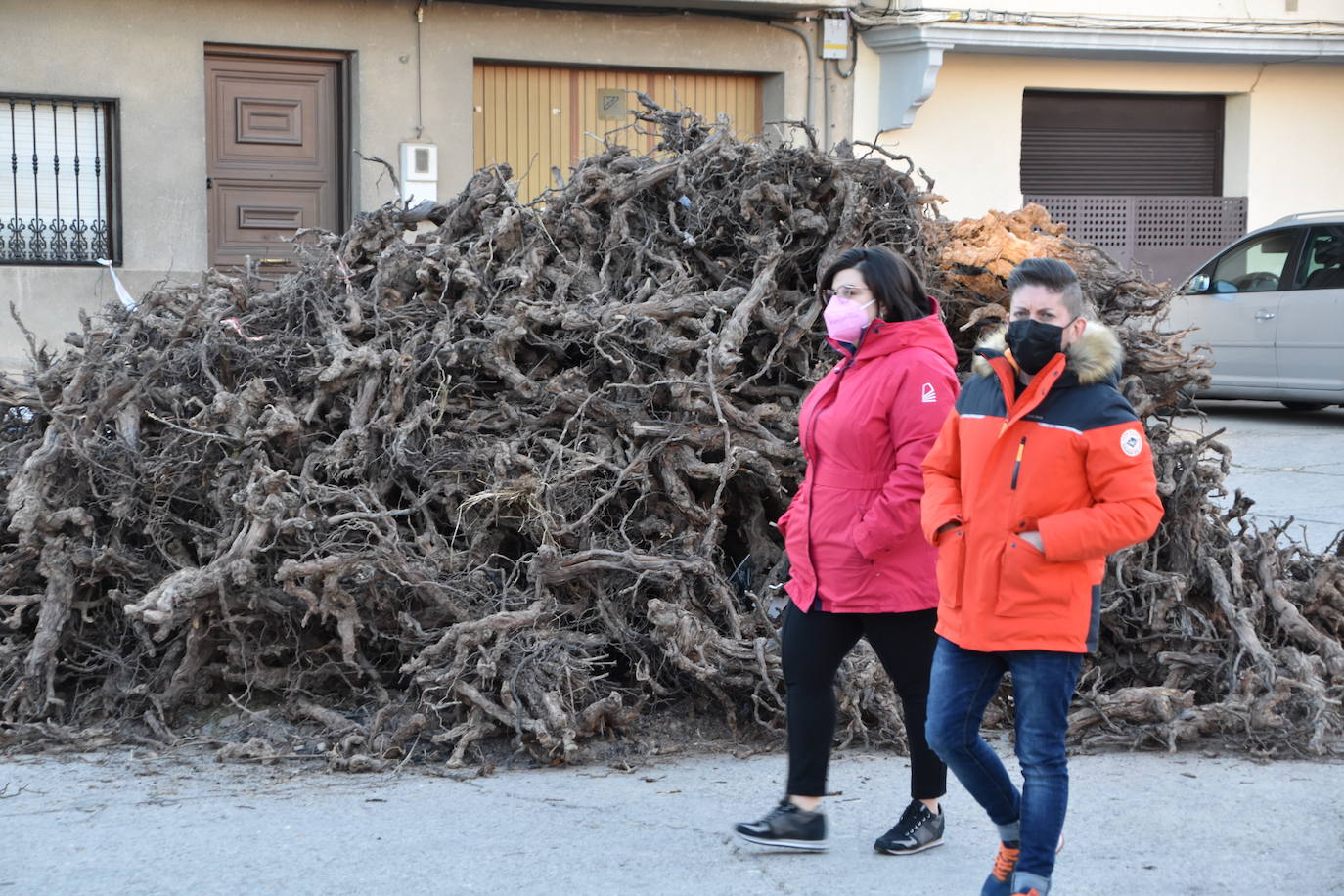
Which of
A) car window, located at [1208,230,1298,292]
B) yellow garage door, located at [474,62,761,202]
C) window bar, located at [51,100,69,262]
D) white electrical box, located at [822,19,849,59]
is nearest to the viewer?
window bar, located at [51,100,69,262]

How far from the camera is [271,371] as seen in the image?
587 centimetres

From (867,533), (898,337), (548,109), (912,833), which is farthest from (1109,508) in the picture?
(548,109)

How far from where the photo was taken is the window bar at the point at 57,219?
12.7 m

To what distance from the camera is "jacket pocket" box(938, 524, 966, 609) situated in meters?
3.56

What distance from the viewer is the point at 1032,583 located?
3.43 metres

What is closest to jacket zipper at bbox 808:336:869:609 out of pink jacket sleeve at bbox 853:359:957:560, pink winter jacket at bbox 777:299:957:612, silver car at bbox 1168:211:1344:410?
pink winter jacket at bbox 777:299:957:612

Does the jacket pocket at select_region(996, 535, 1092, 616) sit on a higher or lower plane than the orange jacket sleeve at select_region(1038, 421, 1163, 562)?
lower

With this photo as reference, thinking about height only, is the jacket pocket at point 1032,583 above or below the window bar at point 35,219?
below

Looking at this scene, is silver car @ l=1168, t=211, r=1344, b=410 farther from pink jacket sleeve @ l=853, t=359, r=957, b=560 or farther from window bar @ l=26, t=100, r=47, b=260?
window bar @ l=26, t=100, r=47, b=260

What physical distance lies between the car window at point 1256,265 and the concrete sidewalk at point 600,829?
9564 millimetres

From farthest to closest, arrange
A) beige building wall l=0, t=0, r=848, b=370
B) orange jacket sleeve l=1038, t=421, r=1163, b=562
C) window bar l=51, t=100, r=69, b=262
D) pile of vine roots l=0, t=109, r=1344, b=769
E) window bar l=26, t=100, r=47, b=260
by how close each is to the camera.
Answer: window bar l=51, t=100, r=69, b=262 → window bar l=26, t=100, r=47, b=260 → beige building wall l=0, t=0, r=848, b=370 → pile of vine roots l=0, t=109, r=1344, b=769 → orange jacket sleeve l=1038, t=421, r=1163, b=562

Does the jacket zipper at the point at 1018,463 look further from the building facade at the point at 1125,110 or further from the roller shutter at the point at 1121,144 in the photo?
the roller shutter at the point at 1121,144

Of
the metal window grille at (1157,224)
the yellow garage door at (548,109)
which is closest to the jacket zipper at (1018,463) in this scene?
the yellow garage door at (548,109)

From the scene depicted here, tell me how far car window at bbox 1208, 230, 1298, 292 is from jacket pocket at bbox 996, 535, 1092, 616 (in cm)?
1103
